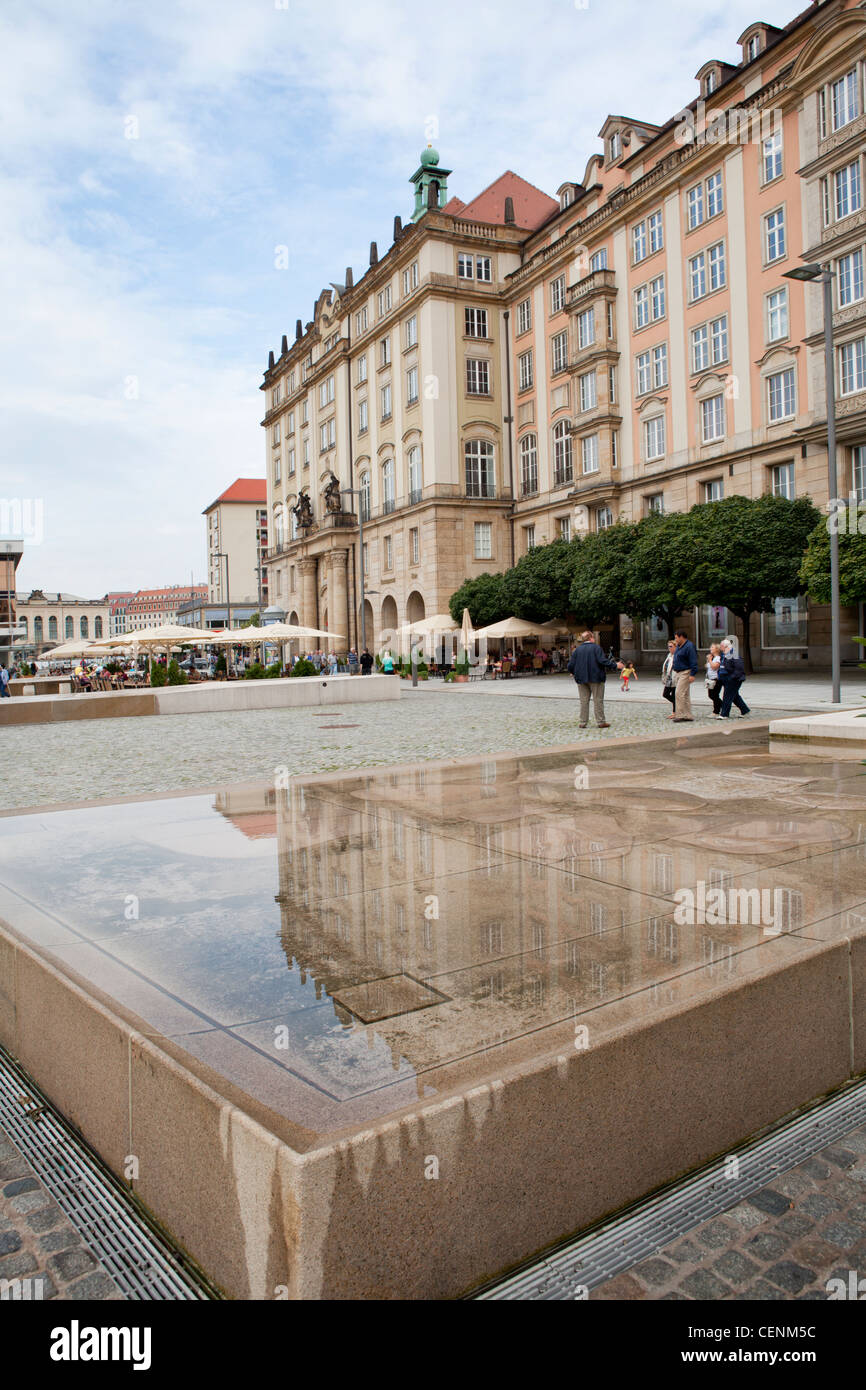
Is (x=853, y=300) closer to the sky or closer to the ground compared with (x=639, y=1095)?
closer to the sky

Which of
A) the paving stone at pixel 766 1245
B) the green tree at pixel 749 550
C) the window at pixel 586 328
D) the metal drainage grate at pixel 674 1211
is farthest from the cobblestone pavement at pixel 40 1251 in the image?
the window at pixel 586 328

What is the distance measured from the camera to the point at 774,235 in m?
33.4

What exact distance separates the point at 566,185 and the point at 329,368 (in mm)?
22291

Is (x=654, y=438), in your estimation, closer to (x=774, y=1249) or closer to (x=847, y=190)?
(x=847, y=190)

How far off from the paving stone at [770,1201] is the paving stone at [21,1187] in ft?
7.63

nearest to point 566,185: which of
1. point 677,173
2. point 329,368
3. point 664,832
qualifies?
point 677,173

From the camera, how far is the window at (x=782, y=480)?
3366 cm

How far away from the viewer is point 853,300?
2925cm

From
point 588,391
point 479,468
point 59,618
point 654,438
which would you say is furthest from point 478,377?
point 59,618

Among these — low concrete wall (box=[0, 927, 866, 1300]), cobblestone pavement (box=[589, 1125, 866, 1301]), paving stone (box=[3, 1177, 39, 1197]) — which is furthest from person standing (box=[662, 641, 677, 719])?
paving stone (box=[3, 1177, 39, 1197])

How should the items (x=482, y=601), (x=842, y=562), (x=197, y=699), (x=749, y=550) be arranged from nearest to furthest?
(x=842, y=562) < (x=197, y=699) < (x=749, y=550) < (x=482, y=601)

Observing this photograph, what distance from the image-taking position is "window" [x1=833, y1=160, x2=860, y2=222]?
29.2 m

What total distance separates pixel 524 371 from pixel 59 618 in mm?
131737

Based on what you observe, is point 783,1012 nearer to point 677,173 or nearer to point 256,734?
point 256,734
